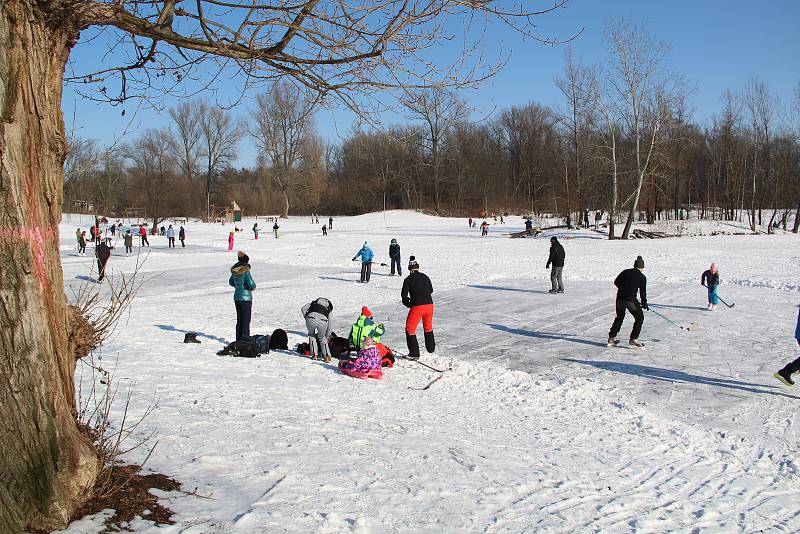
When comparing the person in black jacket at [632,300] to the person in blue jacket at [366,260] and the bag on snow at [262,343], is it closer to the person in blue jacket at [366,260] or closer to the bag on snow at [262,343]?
the bag on snow at [262,343]

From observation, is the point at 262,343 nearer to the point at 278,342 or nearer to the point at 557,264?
the point at 278,342

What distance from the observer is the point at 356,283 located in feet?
71.1

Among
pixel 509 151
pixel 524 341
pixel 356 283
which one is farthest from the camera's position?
pixel 509 151

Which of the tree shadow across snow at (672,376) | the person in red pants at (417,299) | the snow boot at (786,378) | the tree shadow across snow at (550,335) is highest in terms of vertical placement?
the person in red pants at (417,299)

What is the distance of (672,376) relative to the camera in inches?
362

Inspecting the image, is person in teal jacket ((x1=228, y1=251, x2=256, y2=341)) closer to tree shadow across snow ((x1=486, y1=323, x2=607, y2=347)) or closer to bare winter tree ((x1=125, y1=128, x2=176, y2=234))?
tree shadow across snow ((x1=486, y1=323, x2=607, y2=347))

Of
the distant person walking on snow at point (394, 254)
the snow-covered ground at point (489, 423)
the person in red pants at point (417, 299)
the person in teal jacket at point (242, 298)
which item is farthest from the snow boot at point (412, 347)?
the distant person walking on snow at point (394, 254)

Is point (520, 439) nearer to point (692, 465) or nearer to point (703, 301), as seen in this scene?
point (692, 465)

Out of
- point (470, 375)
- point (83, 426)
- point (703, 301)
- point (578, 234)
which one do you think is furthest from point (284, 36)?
point (578, 234)

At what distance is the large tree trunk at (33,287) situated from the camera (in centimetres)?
303

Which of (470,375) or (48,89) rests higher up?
(48,89)

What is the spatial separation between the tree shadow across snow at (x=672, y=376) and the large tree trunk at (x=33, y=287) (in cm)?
817

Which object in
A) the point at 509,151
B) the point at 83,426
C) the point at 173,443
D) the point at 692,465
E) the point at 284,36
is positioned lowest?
the point at 692,465

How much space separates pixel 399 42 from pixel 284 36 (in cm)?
84
